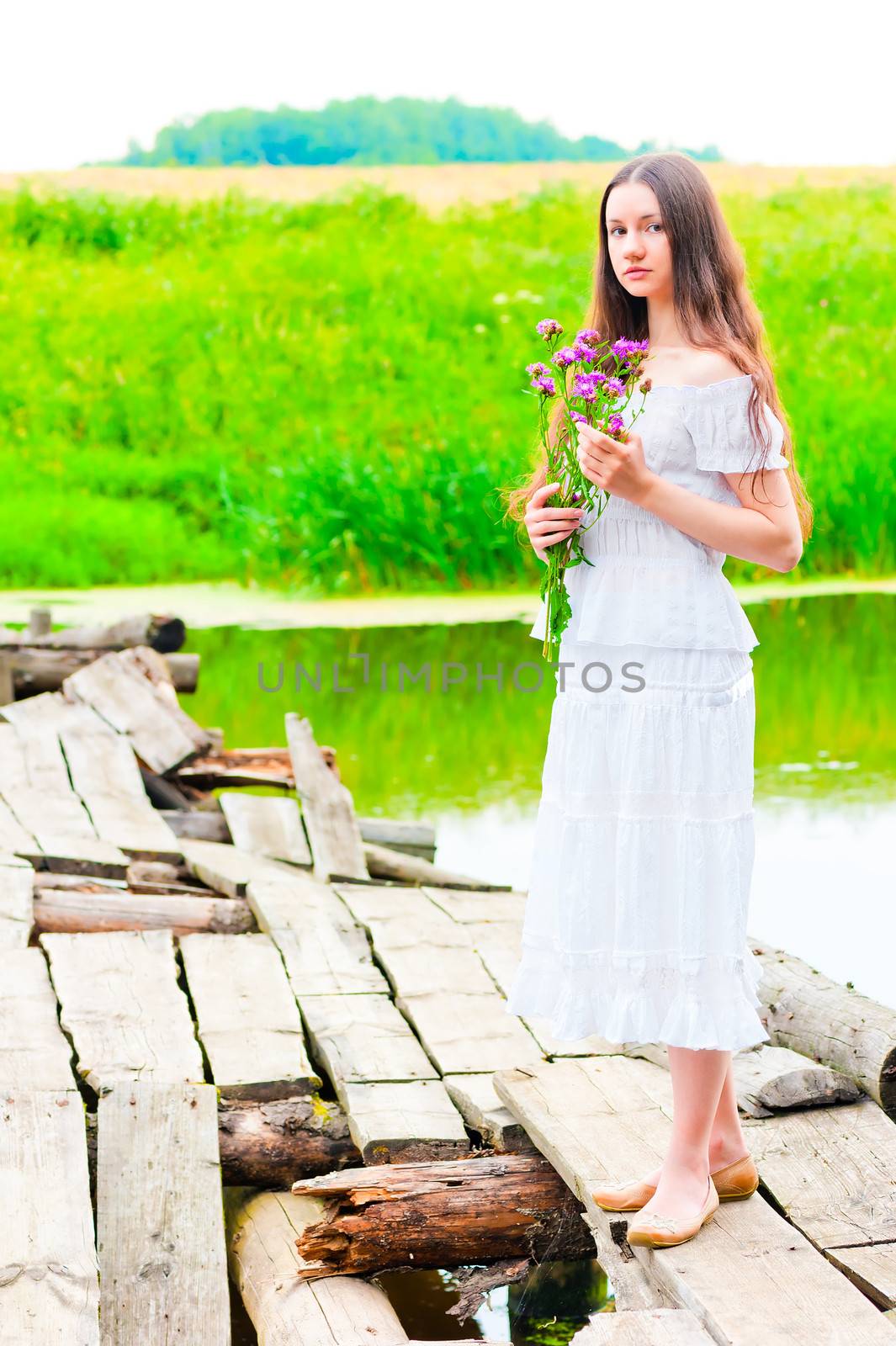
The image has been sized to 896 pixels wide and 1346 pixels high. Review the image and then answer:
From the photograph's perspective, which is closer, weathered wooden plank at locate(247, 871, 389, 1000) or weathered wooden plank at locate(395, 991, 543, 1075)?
weathered wooden plank at locate(395, 991, 543, 1075)

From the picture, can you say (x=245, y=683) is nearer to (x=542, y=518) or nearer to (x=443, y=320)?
(x=542, y=518)

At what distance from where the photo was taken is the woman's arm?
1875 mm

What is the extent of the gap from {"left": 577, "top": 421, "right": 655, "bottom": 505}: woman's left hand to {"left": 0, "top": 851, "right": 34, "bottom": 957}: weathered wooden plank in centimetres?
173

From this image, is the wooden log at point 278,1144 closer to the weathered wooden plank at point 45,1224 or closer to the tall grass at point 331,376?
the weathered wooden plank at point 45,1224

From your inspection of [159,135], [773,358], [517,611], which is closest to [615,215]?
[773,358]

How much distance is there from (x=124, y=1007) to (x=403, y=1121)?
668 mm

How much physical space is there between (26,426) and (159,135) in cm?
879

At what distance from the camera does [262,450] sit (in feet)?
45.1

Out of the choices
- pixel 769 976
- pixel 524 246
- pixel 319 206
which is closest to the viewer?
pixel 769 976

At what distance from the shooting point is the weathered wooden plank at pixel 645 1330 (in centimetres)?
171

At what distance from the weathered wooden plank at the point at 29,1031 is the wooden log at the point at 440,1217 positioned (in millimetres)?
516

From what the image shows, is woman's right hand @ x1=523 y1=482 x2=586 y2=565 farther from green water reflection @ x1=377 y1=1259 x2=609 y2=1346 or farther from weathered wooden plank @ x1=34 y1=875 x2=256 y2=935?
weathered wooden plank @ x1=34 y1=875 x2=256 y2=935

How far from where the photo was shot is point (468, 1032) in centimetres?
271

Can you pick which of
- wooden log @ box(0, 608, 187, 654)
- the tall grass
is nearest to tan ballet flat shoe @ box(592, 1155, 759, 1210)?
wooden log @ box(0, 608, 187, 654)
